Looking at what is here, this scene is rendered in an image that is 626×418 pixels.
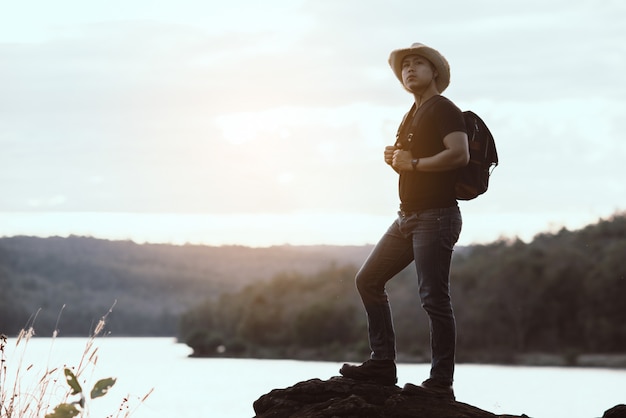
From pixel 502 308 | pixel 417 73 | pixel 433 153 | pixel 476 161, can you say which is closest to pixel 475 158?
pixel 476 161

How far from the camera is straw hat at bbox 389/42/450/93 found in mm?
6227

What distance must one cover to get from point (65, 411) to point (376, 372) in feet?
8.93

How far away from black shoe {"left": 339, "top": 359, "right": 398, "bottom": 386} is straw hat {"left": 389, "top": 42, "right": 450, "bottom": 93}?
1935mm

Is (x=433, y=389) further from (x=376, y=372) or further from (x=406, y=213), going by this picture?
(x=406, y=213)

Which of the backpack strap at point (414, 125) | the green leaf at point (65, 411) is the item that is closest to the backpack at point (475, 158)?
Answer: the backpack strap at point (414, 125)

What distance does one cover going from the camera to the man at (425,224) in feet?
19.7

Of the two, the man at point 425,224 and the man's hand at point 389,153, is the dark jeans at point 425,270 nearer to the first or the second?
the man at point 425,224

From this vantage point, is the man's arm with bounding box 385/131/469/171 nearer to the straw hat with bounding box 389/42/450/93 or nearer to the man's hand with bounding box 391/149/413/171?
the man's hand with bounding box 391/149/413/171

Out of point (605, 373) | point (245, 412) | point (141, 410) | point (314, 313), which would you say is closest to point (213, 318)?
point (314, 313)

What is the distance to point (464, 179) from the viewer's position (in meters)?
6.09

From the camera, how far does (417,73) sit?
20.4 ft

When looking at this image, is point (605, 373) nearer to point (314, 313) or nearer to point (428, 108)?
point (314, 313)

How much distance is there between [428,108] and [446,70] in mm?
355

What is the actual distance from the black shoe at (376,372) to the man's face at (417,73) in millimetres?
1907
